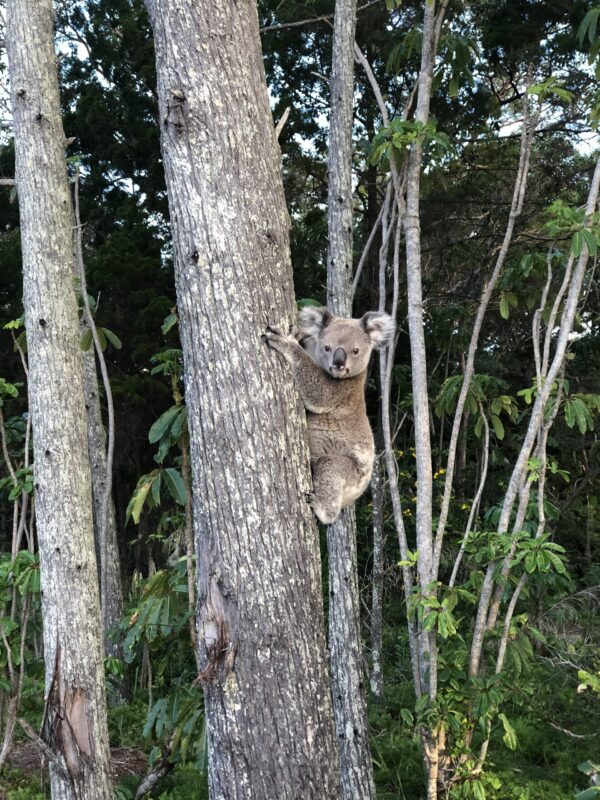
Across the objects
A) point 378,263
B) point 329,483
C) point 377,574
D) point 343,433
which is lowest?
point 377,574

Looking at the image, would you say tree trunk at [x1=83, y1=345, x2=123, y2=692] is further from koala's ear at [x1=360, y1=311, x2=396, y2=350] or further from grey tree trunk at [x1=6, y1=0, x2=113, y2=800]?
koala's ear at [x1=360, y1=311, x2=396, y2=350]

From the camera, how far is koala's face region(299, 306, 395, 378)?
3537mm

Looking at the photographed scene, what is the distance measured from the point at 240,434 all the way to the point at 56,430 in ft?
7.25

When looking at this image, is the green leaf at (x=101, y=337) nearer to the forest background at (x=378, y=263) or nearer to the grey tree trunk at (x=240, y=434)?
the forest background at (x=378, y=263)

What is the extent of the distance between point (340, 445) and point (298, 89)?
8130 millimetres

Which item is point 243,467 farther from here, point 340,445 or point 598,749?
point 598,749

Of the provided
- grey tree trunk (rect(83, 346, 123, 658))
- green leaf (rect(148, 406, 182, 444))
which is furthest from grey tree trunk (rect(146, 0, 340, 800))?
grey tree trunk (rect(83, 346, 123, 658))

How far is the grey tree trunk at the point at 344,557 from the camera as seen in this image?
461 cm

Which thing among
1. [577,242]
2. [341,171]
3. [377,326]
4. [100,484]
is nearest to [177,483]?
[377,326]

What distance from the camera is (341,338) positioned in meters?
3.71

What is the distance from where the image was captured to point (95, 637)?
3916 millimetres

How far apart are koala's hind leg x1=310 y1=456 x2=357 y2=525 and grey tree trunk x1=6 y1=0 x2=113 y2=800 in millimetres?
1448

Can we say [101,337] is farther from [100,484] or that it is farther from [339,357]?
[339,357]

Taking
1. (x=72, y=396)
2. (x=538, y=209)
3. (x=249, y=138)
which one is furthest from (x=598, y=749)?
(x=538, y=209)
